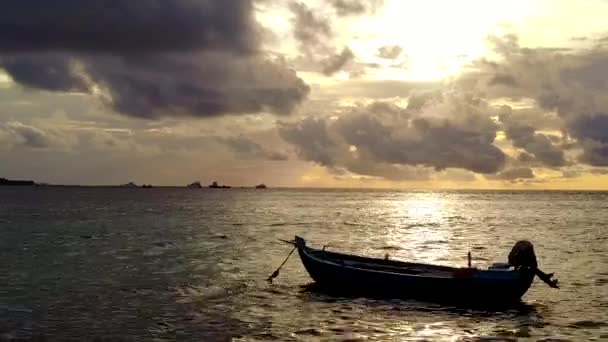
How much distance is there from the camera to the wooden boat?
27391 millimetres

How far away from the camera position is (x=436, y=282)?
2788 centimetres

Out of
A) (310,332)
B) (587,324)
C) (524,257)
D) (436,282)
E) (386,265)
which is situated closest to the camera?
(310,332)

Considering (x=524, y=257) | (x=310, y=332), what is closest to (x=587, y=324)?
(x=524, y=257)

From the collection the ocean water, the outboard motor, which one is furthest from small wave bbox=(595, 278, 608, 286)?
the outboard motor

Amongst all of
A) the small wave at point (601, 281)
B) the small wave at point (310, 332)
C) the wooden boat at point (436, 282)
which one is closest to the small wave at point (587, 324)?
the wooden boat at point (436, 282)

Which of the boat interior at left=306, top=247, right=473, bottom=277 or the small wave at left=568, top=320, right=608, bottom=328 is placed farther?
the boat interior at left=306, top=247, right=473, bottom=277

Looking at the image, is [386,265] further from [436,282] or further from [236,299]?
[236,299]

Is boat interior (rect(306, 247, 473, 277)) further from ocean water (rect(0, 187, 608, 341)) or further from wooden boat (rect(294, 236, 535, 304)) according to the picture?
ocean water (rect(0, 187, 608, 341))

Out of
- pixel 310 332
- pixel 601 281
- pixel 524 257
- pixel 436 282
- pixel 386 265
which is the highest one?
pixel 524 257

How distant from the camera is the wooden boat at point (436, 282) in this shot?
1078 inches

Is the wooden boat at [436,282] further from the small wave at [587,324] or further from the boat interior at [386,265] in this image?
the small wave at [587,324]

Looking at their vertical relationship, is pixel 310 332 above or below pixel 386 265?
below

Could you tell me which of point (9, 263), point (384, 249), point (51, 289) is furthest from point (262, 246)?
point (51, 289)

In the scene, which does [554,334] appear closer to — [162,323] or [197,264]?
[162,323]
